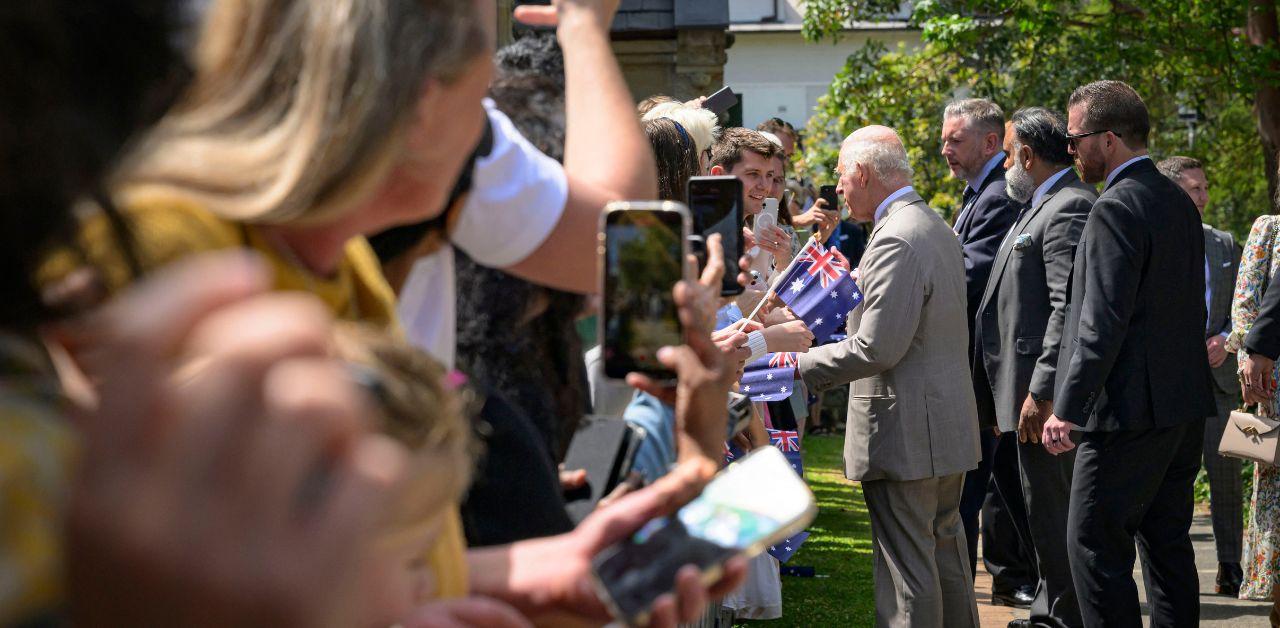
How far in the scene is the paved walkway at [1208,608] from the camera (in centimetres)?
691

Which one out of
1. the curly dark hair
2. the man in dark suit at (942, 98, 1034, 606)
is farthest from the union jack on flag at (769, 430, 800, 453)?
the curly dark hair

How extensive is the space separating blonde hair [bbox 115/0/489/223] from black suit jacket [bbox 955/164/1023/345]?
6.31 m

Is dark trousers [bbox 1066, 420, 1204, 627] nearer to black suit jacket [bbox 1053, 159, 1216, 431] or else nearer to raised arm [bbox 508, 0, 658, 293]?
black suit jacket [bbox 1053, 159, 1216, 431]

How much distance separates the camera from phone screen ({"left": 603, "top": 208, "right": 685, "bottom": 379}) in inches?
76.3

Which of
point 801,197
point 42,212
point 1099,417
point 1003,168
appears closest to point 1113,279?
point 1099,417

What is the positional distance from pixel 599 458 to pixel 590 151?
0.57m

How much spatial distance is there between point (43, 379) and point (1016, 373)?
6.09m

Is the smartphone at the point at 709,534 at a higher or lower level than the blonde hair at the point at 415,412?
lower

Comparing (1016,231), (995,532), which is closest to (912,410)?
(1016,231)

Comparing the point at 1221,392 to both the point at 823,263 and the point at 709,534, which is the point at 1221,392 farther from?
the point at 709,534

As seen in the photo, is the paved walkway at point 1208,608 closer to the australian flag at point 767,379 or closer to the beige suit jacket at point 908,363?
the beige suit jacket at point 908,363

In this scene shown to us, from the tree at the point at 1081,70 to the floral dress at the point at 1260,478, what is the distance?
415 centimetres

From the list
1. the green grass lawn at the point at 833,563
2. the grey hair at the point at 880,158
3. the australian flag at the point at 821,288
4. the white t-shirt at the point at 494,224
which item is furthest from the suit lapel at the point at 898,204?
the white t-shirt at the point at 494,224

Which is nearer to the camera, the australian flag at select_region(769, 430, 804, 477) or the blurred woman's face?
the blurred woman's face
